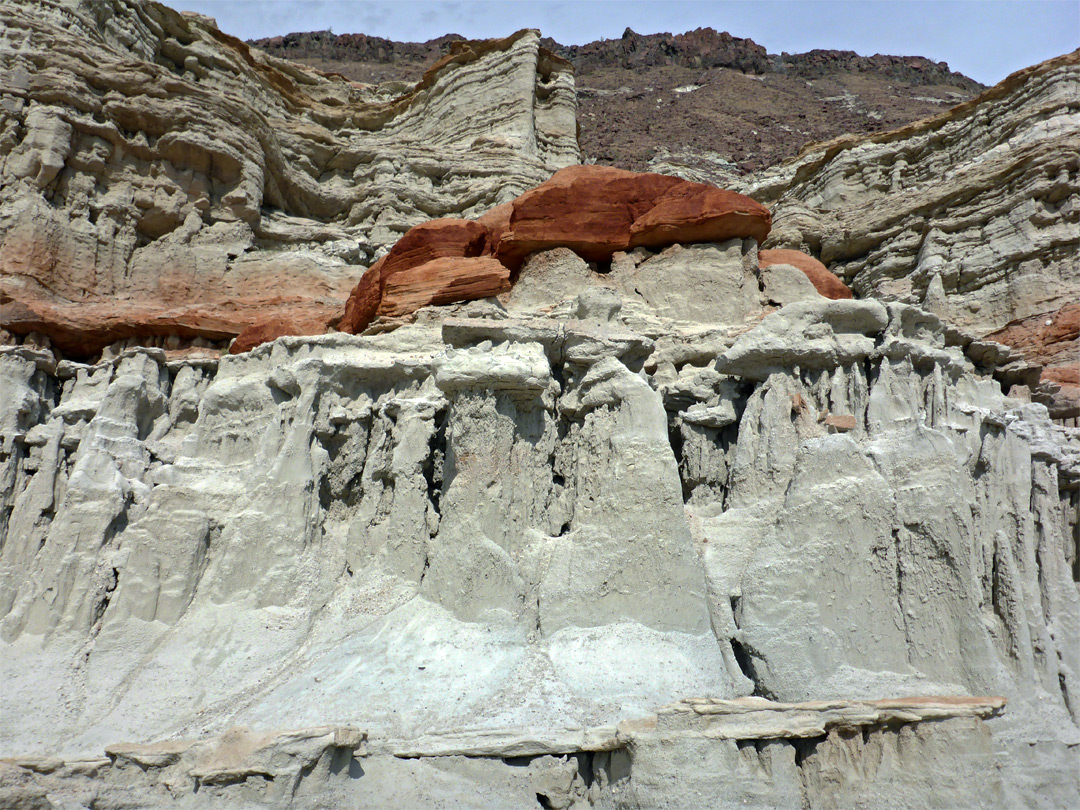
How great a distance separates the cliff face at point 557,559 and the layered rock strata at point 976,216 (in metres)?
5.62

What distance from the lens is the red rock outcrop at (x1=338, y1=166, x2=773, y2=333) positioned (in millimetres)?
13117

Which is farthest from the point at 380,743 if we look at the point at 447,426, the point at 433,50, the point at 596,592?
the point at 433,50

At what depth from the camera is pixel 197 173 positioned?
67.2 feet

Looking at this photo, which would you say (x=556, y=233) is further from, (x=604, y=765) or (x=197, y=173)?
(x=197, y=173)

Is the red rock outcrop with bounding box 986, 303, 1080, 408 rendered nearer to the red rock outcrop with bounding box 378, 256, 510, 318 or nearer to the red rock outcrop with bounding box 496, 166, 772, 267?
the red rock outcrop with bounding box 496, 166, 772, 267

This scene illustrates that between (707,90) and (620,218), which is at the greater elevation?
(707,90)

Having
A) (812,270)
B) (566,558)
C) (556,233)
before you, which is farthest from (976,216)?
(566,558)

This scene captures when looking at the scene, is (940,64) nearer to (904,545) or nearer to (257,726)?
(904,545)

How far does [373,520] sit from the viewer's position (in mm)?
10367

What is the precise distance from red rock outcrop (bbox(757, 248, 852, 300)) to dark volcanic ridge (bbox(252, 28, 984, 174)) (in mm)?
19575

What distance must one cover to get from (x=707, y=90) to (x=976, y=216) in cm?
3300

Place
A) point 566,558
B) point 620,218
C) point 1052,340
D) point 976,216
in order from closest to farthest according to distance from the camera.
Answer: point 566,558 < point 620,218 < point 1052,340 < point 976,216

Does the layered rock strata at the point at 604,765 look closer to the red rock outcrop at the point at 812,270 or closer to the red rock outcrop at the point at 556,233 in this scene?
the red rock outcrop at the point at 556,233

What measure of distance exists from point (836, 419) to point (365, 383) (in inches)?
266
